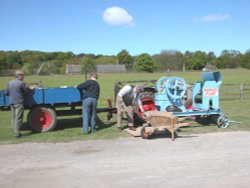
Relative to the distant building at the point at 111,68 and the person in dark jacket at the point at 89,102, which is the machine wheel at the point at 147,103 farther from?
the distant building at the point at 111,68

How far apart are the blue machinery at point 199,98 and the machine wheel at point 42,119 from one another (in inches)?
131

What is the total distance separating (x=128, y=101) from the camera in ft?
35.9

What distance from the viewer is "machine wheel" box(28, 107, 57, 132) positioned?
413 inches

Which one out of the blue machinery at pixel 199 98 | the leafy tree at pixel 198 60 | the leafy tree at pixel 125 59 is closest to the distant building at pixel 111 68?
the leafy tree at pixel 125 59

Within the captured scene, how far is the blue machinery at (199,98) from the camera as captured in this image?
1098 cm

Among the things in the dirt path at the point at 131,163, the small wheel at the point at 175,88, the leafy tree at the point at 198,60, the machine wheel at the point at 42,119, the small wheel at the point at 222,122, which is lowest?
the dirt path at the point at 131,163

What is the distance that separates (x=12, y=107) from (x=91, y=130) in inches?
92.2

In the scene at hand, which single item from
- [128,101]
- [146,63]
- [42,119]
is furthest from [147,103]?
[146,63]

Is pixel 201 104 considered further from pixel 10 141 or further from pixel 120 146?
pixel 10 141

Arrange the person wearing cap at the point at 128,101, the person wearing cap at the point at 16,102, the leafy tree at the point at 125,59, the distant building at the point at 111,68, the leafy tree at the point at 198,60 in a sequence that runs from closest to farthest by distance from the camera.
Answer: the person wearing cap at the point at 16,102, the person wearing cap at the point at 128,101, the leafy tree at the point at 198,60, the distant building at the point at 111,68, the leafy tree at the point at 125,59

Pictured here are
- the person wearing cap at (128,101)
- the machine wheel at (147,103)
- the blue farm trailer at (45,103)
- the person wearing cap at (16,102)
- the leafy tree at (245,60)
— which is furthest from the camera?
the leafy tree at (245,60)

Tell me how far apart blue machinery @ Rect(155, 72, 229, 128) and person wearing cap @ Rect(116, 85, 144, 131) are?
748mm

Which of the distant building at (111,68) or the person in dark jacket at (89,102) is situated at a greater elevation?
the distant building at (111,68)

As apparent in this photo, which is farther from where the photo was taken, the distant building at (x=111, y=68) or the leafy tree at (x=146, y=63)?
the distant building at (x=111, y=68)
